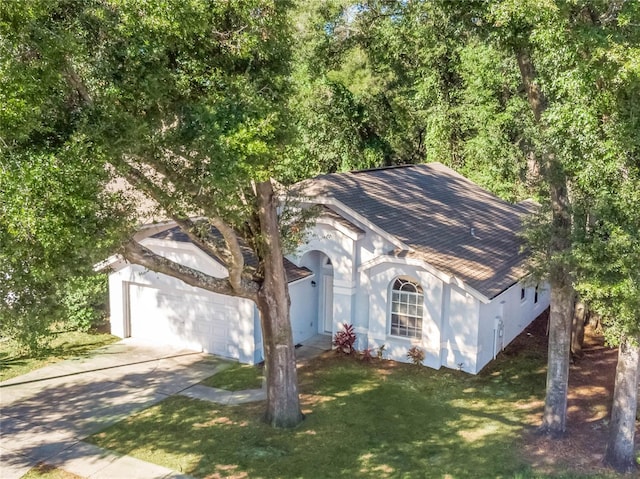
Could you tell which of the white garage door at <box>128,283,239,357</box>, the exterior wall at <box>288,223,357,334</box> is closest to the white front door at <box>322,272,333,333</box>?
the exterior wall at <box>288,223,357,334</box>

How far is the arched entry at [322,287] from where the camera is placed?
19891mm

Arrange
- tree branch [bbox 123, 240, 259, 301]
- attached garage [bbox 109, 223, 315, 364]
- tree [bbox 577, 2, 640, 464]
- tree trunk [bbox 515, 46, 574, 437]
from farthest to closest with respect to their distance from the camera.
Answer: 1. attached garage [bbox 109, 223, 315, 364]
2. tree trunk [bbox 515, 46, 574, 437]
3. tree branch [bbox 123, 240, 259, 301]
4. tree [bbox 577, 2, 640, 464]

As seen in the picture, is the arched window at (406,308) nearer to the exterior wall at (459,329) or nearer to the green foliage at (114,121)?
the exterior wall at (459,329)

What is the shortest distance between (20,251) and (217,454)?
611 centimetres

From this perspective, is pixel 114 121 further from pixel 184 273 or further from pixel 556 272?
pixel 556 272

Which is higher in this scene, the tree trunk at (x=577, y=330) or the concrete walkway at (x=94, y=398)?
the tree trunk at (x=577, y=330)

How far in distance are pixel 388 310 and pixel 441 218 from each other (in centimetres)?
537

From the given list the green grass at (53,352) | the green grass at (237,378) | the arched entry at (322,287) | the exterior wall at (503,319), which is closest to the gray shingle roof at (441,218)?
the exterior wall at (503,319)

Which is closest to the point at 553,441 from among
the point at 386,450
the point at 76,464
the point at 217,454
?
the point at 386,450

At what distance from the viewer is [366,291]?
18.2 meters

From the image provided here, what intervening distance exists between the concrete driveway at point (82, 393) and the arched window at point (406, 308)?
575 centimetres

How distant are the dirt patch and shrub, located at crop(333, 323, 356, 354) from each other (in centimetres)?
560

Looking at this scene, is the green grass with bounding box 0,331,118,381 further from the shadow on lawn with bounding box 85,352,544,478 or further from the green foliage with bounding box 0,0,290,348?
the green foliage with bounding box 0,0,290,348

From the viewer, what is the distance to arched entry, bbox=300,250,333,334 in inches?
783
